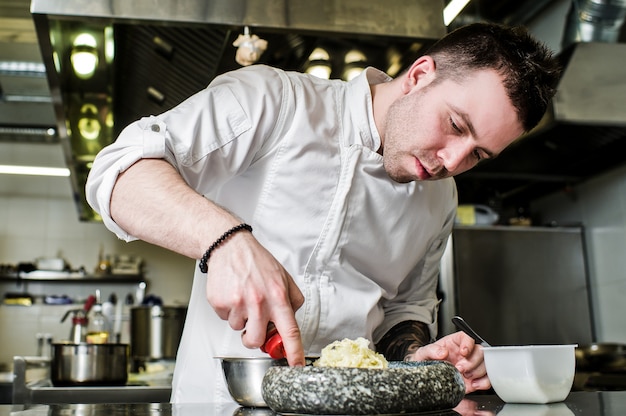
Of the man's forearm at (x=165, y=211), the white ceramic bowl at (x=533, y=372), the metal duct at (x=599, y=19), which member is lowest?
the white ceramic bowl at (x=533, y=372)

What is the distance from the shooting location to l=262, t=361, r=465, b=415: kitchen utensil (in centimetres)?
73

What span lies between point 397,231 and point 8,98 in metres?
3.74

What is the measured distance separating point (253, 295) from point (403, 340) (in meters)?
0.61

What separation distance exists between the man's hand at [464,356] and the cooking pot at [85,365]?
1583 millimetres

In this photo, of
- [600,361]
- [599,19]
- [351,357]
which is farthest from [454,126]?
[599,19]

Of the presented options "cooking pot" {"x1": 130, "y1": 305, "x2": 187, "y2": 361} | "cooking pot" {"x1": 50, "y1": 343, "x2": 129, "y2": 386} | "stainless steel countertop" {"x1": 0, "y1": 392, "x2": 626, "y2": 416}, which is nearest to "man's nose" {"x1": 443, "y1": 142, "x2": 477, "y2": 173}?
"stainless steel countertop" {"x1": 0, "y1": 392, "x2": 626, "y2": 416}

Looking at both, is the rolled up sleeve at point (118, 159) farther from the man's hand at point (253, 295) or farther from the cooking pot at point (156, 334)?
the cooking pot at point (156, 334)

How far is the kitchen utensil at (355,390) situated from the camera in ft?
2.39

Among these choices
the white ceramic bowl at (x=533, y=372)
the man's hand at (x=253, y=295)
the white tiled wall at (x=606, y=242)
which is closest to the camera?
the man's hand at (x=253, y=295)

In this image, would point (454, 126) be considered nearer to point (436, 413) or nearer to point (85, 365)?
point (436, 413)

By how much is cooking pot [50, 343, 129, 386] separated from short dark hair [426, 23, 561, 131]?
1.68 metres

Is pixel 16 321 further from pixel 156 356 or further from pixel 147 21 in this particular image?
pixel 147 21

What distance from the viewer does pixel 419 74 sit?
137 centimetres

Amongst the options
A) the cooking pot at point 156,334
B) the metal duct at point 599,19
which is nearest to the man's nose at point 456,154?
the metal duct at point 599,19
